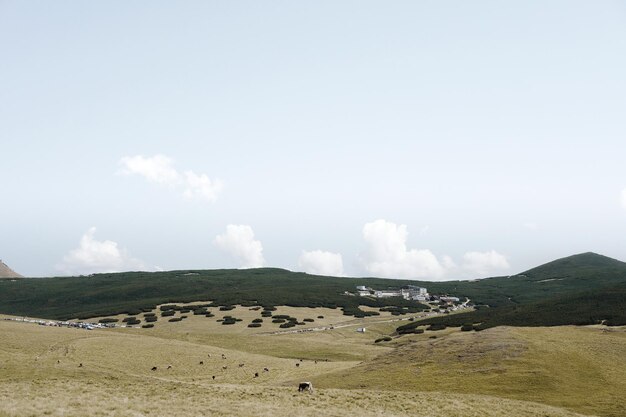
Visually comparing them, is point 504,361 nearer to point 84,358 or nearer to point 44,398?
point 44,398

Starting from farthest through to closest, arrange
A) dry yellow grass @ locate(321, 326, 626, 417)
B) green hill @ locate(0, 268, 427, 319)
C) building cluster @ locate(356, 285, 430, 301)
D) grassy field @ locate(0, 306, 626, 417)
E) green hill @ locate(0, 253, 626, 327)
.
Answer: building cluster @ locate(356, 285, 430, 301) → green hill @ locate(0, 268, 427, 319) → green hill @ locate(0, 253, 626, 327) → dry yellow grass @ locate(321, 326, 626, 417) → grassy field @ locate(0, 306, 626, 417)

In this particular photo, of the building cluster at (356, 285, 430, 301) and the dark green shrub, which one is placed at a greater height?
the building cluster at (356, 285, 430, 301)

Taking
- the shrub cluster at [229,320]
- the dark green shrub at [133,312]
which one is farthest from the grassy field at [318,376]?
the dark green shrub at [133,312]

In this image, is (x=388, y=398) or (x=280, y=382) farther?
(x=280, y=382)

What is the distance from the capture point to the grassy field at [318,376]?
114 ft

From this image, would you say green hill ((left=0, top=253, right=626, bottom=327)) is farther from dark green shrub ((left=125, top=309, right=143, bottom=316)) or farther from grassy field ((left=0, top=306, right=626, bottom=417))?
grassy field ((left=0, top=306, right=626, bottom=417))

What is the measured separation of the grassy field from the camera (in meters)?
34.8

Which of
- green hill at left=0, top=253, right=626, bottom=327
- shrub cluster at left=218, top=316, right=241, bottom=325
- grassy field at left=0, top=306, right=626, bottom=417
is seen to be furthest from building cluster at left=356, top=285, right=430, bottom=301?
grassy field at left=0, top=306, right=626, bottom=417

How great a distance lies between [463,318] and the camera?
10562 centimetres

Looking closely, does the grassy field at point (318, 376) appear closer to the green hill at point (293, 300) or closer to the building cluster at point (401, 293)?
the green hill at point (293, 300)

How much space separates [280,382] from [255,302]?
268ft

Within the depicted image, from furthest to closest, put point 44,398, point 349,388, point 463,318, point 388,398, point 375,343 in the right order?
point 463,318
point 375,343
point 349,388
point 388,398
point 44,398

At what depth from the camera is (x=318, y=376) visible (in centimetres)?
5156

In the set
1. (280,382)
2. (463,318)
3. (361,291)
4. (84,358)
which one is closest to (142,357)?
(84,358)
